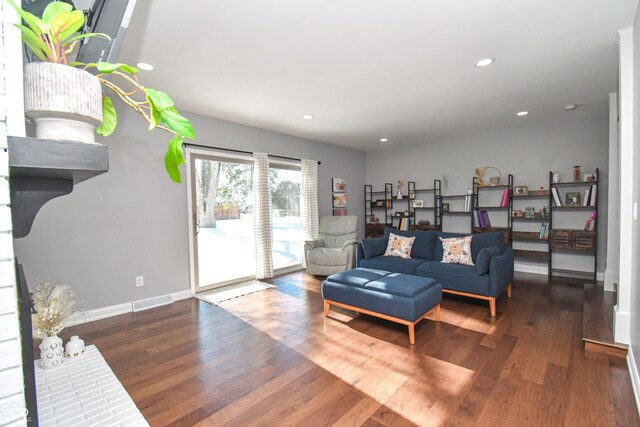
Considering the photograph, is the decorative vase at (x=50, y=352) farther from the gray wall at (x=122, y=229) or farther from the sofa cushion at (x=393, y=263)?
the sofa cushion at (x=393, y=263)

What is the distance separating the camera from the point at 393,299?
8.98ft

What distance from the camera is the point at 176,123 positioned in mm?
823

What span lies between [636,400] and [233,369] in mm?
2616

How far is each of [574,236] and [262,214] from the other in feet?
15.4

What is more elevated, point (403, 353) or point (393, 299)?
point (393, 299)

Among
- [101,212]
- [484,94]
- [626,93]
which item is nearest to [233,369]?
[101,212]

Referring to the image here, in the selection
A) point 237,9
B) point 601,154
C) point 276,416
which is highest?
point 237,9

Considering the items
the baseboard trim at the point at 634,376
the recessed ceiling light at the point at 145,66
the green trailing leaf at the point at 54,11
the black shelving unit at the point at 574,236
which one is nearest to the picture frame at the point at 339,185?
the black shelving unit at the point at 574,236

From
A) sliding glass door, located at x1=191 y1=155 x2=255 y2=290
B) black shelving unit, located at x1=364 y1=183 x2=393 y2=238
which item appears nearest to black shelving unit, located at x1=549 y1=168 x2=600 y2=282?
black shelving unit, located at x1=364 y1=183 x2=393 y2=238

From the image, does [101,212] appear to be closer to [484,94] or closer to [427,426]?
[427,426]

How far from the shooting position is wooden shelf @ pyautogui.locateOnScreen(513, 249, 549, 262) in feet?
15.6

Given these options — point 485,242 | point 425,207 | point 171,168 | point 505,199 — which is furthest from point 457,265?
point 171,168

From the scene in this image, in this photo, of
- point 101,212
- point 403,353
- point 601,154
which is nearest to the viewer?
point 403,353

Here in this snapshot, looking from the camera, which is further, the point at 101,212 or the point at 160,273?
the point at 160,273
